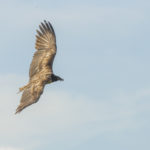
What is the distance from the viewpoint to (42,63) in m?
41.2

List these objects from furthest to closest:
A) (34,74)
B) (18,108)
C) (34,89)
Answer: (34,74) → (34,89) → (18,108)

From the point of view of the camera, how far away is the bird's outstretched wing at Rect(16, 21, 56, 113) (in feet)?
124

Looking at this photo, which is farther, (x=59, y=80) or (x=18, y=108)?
(x=59, y=80)

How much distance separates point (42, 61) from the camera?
136ft

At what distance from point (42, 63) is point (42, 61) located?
0.15 meters

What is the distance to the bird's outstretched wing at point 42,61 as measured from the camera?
124ft

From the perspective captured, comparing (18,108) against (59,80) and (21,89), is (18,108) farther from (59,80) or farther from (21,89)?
(59,80)

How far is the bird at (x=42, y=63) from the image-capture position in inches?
1491

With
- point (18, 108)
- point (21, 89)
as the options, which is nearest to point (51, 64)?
point (21, 89)

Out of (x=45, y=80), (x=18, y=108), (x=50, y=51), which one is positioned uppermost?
(x=50, y=51)

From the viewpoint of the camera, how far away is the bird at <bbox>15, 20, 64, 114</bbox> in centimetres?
3788

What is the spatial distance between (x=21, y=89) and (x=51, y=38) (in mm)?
5558

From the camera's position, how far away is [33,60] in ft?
135

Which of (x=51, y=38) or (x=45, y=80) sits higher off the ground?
(x=51, y=38)
